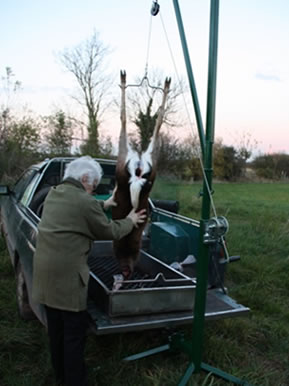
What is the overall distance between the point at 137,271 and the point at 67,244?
1698 mm

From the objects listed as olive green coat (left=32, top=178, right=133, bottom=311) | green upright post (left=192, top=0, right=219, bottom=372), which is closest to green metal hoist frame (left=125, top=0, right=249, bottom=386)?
Answer: green upright post (left=192, top=0, right=219, bottom=372)

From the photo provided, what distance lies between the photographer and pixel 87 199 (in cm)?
278

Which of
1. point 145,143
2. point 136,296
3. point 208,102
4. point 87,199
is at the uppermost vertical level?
point 208,102

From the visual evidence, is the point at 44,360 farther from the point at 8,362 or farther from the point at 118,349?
the point at 118,349

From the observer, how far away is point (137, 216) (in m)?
3.00

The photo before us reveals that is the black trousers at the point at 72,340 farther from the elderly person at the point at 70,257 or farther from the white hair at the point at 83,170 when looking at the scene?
the white hair at the point at 83,170

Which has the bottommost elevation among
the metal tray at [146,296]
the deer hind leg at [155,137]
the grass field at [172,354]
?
the grass field at [172,354]

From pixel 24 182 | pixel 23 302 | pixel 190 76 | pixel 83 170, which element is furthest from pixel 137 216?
pixel 24 182

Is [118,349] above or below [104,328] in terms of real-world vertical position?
below

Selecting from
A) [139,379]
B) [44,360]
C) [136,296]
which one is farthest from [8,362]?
[136,296]

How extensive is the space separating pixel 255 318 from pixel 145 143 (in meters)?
2.90

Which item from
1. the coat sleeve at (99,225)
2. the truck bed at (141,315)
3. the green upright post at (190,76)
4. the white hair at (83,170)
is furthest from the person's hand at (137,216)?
the green upright post at (190,76)

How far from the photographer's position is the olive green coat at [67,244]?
2688mm

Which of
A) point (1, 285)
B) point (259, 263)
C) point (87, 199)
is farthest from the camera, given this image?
point (259, 263)
